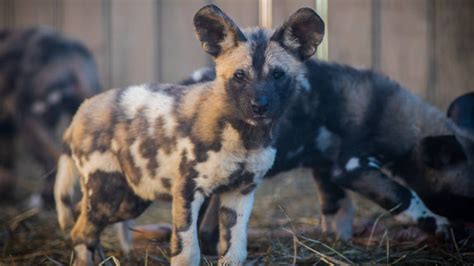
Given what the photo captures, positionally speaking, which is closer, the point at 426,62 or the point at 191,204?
the point at 191,204

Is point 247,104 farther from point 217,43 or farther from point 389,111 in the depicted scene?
point 389,111

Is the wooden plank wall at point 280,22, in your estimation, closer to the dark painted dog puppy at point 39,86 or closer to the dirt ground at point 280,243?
the dark painted dog puppy at point 39,86

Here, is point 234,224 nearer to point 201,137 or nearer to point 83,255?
point 201,137

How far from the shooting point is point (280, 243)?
4.60 metres

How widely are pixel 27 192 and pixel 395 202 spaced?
12.2 feet

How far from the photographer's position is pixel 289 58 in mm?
3938

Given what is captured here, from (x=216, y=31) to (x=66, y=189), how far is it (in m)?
Result: 1.38

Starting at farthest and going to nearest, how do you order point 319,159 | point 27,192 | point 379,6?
1. point 379,6
2. point 27,192
3. point 319,159

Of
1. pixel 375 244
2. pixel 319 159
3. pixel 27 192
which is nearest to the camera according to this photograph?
pixel 375 244

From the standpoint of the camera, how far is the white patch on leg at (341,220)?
532 centimetres

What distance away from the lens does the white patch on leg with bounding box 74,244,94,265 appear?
4.24m

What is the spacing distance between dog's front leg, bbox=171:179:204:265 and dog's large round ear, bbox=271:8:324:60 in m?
0.85

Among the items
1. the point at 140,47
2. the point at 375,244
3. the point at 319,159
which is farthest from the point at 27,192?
the point at 375,244

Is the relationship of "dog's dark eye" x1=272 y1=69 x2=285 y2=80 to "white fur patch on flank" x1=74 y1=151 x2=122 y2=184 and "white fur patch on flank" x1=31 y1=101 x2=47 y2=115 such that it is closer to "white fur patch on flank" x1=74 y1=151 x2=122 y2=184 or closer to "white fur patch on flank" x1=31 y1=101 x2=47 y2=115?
"white fur patch on flank" x1=74 y1=151 x2=122 y2=184
